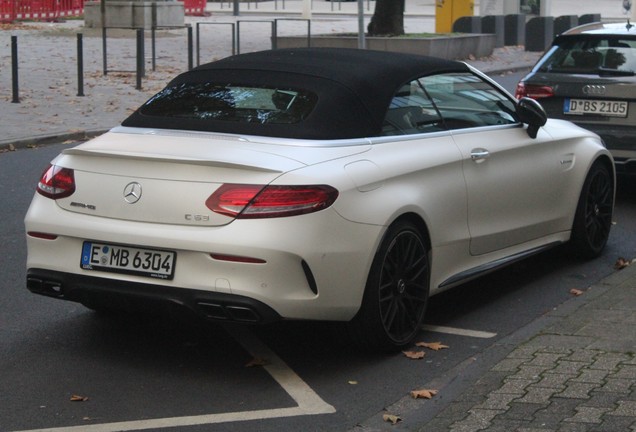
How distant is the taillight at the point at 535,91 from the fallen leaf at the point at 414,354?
4.75 m

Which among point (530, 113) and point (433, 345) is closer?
point (433, 345)

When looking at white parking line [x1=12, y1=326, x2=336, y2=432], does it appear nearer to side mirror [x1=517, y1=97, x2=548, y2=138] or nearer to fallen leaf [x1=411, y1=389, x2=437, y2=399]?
fallen leaf [x1=411, y1=389, x2=437, y2=399]

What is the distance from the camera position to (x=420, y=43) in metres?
26.2

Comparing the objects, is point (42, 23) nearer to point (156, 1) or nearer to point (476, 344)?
point (156, 1)

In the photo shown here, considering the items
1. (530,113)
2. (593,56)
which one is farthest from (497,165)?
(593,56)

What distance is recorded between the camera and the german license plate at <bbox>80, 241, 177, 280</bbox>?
5566mm

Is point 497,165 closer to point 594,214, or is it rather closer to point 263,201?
point 594,214

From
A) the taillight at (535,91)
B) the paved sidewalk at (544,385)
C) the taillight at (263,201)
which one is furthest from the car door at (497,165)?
the taillight at (535,91)

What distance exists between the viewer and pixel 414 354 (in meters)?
6.16

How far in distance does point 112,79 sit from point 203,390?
667 inches

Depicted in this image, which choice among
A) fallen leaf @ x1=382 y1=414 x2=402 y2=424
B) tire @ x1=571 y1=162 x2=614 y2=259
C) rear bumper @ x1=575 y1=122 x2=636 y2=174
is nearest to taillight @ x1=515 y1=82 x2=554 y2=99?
rear bumper @ x1=575 y1=122 x2=636 y2=174

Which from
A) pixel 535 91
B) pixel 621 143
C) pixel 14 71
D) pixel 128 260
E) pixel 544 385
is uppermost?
pixel 535 91

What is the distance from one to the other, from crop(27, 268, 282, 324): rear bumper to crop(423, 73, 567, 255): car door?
1716 millimetres

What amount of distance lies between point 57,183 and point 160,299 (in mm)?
871
